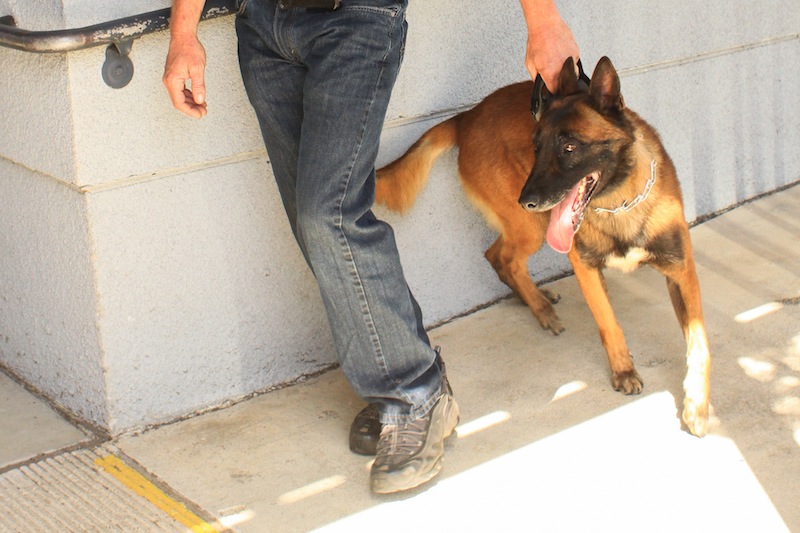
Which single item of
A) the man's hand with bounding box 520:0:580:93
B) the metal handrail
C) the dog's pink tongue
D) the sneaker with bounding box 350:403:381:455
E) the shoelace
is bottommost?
the sneaker with bounding box 350:403:381:455

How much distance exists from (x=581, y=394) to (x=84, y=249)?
1799 mm

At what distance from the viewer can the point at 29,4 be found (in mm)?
3133

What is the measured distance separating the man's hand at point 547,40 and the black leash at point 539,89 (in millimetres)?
62

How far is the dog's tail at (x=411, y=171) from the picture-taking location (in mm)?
3812

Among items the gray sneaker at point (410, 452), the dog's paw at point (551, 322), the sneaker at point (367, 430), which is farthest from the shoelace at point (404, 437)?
Result: the dog's paw at point (551, 322)

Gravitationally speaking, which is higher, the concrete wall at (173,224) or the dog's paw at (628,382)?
the concrete wall at (173,224)

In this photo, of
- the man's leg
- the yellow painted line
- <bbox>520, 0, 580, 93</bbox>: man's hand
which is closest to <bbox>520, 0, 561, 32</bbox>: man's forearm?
<bbox>520, 0, 580, 93</bbox>: man's hand

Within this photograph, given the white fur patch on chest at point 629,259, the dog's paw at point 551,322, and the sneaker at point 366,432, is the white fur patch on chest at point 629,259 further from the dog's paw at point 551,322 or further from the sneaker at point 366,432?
the sneaker at point 366,432

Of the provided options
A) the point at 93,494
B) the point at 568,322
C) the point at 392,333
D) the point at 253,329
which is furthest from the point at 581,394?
the point at 93,494

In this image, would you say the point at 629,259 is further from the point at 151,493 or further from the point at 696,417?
the point at 151,493

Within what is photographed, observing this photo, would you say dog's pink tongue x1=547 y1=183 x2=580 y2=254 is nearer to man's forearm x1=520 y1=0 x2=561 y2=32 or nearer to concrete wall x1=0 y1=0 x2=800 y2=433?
man's forearm x1=520 y1=0 x2=561 y2=32

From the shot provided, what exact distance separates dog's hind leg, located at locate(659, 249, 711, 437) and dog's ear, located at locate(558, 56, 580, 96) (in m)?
0.70

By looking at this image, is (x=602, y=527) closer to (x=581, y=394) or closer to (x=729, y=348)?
(x=581, y=394)

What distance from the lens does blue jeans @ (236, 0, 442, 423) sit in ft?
9.42
